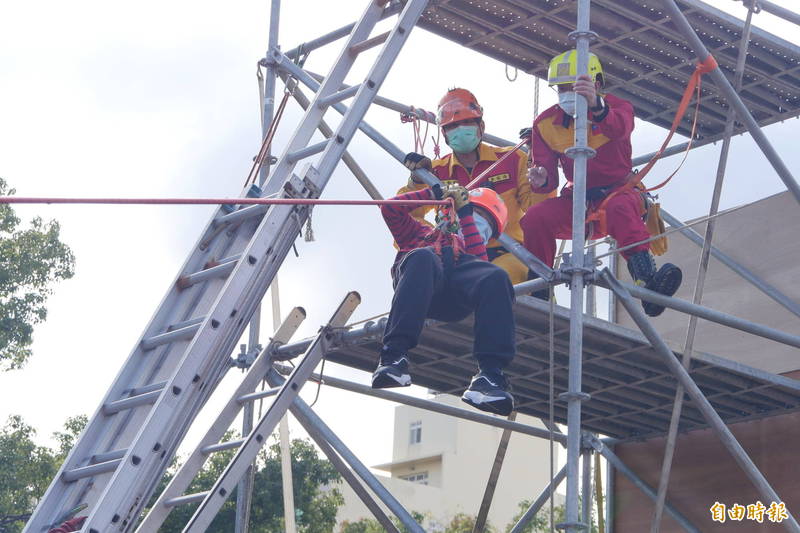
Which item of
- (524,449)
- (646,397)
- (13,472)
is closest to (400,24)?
(646,397)

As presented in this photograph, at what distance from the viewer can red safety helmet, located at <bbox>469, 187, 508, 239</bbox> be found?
8156 mm

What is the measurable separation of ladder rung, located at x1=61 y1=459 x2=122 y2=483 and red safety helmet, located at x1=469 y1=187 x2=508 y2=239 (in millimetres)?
2960

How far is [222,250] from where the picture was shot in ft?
24.1

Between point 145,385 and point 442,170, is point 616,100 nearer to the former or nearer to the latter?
point 442,170

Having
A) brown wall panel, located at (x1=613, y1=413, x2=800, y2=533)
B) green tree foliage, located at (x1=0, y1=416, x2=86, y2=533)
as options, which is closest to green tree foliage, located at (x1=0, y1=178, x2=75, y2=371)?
green tree foliage, located at (x1=0, y1=416, x2=86, y2=533)

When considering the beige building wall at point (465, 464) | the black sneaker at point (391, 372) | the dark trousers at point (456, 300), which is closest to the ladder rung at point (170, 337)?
the black sneaker at point (391, 372)

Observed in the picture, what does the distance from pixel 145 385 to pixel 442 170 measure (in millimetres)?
3398

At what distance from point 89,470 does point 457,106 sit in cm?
410

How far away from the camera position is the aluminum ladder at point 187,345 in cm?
614

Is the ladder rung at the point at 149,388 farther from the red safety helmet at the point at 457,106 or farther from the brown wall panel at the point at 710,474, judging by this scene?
the brown wall panel at the point at 710,474

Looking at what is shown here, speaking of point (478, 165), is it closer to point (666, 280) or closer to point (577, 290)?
point (666, 280)

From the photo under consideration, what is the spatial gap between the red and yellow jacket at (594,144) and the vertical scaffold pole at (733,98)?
0.60m

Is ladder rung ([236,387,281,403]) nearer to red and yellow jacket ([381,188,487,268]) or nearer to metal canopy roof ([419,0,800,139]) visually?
red and yellow jacket ([381,188,487,268])

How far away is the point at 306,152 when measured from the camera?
25.4ft
